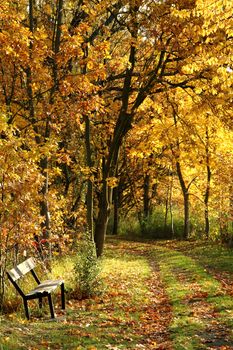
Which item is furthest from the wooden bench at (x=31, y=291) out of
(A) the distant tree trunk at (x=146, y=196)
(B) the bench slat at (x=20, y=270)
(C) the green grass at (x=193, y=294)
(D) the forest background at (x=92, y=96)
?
(A) the distant tree trunk at (x=146, y=196)

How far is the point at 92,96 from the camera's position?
12430 mm

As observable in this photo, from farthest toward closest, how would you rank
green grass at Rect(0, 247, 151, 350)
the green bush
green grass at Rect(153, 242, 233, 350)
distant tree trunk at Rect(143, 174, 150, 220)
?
distant tree trunk at Rect(143, 174, 150, 220), the green bush, green grass at Rect(153, 242, 233, 350), green grass at Rect(0, 247, 151, 350)

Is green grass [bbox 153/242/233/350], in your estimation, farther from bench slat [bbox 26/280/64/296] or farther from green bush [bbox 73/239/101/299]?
bench slat [bbox 26/280/64/296]

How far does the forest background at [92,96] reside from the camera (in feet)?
27.2

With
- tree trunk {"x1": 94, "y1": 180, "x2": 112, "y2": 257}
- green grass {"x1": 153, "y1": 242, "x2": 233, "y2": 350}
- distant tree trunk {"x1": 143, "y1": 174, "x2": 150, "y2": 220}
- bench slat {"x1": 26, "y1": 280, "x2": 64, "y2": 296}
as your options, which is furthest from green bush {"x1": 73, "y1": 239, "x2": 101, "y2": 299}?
distant tree trunk {"x1": 143, "y1": 174, "x2": 150, "y2": 220}

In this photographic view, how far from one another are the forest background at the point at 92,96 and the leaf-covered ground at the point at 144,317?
146 centimetres

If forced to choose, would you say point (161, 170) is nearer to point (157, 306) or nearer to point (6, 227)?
point (157, 306)

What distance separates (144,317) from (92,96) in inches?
240

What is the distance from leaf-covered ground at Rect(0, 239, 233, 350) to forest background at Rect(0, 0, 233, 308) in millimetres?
1460

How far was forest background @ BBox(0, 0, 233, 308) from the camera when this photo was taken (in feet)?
27.2

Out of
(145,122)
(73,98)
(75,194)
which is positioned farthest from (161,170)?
(73,98)

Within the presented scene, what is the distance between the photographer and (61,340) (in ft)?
22.0

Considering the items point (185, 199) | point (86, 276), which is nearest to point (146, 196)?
point (185, 199)

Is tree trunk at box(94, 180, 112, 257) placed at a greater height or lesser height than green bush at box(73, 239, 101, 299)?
greater
